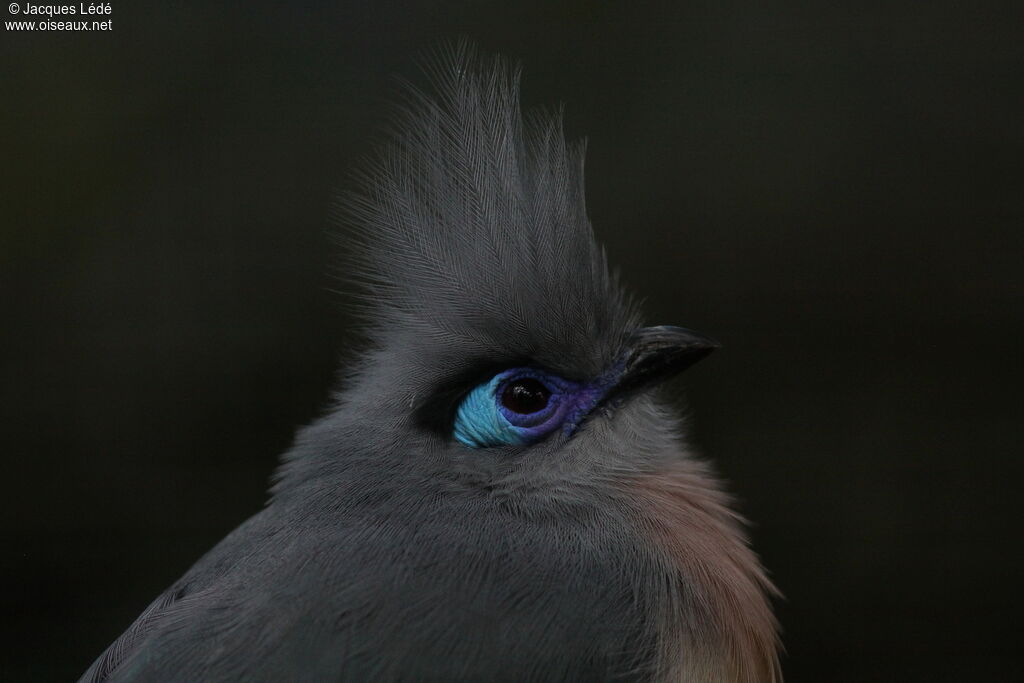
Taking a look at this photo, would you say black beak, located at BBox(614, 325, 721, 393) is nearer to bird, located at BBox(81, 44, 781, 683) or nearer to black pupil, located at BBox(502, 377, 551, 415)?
bird, located at BBox(81, 44, 781, 683)

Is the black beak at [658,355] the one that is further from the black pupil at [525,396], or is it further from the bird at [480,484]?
the black pupil at [525,396]

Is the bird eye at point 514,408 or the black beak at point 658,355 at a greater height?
the black beak at point 658,355

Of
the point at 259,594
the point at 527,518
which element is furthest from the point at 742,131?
the point at 259,594

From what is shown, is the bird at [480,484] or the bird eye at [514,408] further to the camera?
the bird eye at [514,408]

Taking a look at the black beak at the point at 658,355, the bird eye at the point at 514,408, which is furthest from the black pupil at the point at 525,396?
the black beak at the point at 658,355

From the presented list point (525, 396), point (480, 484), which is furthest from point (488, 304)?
point (480, 484)

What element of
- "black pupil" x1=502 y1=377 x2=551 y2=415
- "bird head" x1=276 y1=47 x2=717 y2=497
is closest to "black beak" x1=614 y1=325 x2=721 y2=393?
"bird head" x1=276 y1=47 x2=717 y2=497

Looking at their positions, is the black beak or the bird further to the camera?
the black beak

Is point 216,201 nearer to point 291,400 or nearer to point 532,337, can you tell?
point 291,400
